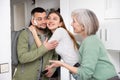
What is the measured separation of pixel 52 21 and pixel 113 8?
60 centimetres

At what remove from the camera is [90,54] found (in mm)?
1468

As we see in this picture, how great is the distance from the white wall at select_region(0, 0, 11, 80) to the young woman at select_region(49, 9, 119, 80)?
69 centimetres

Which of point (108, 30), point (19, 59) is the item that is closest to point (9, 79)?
point (19, 59)

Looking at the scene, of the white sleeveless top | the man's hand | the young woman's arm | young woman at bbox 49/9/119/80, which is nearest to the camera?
young woman at bbox 49/9/119/80

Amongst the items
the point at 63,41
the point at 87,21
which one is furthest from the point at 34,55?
the point at 87,21

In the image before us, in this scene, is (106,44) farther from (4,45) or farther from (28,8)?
(28,8)

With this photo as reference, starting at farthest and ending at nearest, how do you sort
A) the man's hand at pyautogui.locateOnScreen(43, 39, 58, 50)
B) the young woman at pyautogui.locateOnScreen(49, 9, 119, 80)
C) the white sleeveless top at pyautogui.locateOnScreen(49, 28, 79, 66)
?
the man's hand at pyautogui.locateOnScreen(43, 39, 58, 50)
the white sleeveless top at pyautogui.locateOnScreen(49, 28, 79, 66)
the young woman at pyautogui.locateOnScreen(49, 9, 119, 80)

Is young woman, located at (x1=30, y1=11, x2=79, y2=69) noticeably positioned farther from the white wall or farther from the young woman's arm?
the white wall

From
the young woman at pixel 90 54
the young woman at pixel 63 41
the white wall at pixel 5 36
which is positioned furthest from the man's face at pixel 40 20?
the young woman at pixel 90 54

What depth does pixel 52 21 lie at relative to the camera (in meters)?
1.94

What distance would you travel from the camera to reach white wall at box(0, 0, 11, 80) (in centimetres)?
193

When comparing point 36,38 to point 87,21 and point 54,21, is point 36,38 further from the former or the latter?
point 87,21

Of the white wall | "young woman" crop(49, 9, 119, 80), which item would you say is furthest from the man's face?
"young woman" crop(49, 9, 119, 80)

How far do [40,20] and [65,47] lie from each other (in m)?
0.47
